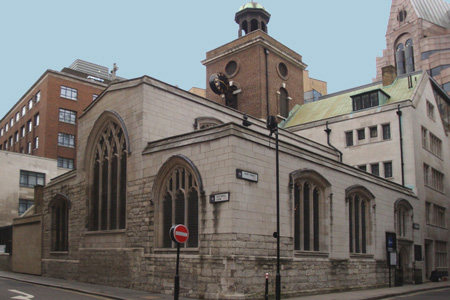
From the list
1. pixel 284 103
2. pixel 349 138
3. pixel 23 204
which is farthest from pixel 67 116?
pixel 349 138

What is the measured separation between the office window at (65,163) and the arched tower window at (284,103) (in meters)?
27.2

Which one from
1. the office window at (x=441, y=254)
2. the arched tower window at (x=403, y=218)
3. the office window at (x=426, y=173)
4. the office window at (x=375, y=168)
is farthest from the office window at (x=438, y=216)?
the office window at (x=375, y=168)

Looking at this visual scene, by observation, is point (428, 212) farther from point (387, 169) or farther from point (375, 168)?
point (375, 168)

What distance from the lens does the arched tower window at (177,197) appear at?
19828 millimetres

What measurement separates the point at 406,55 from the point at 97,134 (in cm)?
8091

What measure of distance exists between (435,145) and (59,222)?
97.7ft

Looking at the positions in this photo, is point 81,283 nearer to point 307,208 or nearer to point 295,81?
point 307,208

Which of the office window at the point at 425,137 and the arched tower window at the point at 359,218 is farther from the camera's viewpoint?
the office window at the point at 425,137

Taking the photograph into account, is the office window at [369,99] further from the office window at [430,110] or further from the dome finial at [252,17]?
the dome finial at [252,17]

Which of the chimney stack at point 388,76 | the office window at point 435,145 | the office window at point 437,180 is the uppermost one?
the chimney stack at point 388,76

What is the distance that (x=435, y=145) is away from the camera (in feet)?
132

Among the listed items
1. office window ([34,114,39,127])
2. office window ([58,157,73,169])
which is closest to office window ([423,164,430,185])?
office window ([58,157,73,169])

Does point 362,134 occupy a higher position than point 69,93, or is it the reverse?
point 69,93

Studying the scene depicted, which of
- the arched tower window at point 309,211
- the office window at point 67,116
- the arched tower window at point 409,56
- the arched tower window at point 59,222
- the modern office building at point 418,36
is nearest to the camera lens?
the arched tower window at point 309,211
